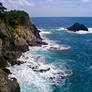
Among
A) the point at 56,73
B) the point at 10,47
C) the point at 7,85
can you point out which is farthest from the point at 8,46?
the point at 7,85

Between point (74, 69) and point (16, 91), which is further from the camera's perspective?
point (74, 69)

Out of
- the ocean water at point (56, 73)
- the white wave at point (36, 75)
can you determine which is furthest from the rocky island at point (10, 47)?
the white wave at point (36, 75)

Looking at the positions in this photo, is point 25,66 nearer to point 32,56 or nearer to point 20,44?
point 32,56

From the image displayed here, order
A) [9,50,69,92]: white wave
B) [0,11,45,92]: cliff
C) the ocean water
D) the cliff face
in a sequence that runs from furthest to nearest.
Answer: the cliff face < the ocean water < [9,50,69,92]: white wave < [0,11,45,92]: cliff

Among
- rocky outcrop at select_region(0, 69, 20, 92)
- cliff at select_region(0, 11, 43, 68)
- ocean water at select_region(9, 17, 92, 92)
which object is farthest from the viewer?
cliff at select_region(0, 11, 43, 68)

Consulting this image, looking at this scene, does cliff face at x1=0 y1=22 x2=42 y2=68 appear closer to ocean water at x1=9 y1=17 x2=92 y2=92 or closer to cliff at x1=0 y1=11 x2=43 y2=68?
cliff at x1=0 y1=11 x2=43 y2=68

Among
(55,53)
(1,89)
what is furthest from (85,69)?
(1,89)

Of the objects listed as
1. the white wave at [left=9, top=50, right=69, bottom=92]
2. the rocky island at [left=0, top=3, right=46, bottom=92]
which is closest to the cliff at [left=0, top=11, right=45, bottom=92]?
the rocky island at [left=0, top=3, right=46, bottom=92]

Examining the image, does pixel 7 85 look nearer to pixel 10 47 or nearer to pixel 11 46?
pixel 10 47

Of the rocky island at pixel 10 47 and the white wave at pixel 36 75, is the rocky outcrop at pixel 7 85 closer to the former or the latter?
the rocky island at pixel 10 47

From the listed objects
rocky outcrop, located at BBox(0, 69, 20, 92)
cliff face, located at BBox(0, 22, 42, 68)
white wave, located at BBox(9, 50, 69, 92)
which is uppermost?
cliff face, located at BBox(0, 22, 42, 68)

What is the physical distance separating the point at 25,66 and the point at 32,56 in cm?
1111

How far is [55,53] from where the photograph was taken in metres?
66.5

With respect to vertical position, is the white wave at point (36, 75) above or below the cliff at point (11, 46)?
below
